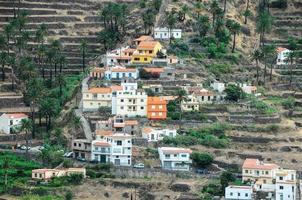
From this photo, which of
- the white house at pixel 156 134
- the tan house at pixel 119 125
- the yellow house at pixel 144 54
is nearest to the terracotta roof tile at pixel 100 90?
the tan house at pixel 119 125

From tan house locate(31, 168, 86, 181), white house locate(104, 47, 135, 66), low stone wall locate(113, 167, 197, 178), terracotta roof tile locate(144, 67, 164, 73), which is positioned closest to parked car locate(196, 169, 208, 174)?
low stone wall locate(113, 167, 197, 178)

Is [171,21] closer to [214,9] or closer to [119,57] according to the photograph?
[214,9]

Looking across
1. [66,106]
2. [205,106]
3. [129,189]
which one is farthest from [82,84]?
[129,189]

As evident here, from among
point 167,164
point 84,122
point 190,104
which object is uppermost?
point 190,104

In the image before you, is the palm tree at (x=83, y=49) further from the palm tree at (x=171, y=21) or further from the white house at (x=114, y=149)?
the white house at (x=114, y=149)

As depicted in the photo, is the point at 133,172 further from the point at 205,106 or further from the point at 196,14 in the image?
the point at 196,14

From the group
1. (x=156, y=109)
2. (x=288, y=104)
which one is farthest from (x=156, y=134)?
(x=288, y=104)
